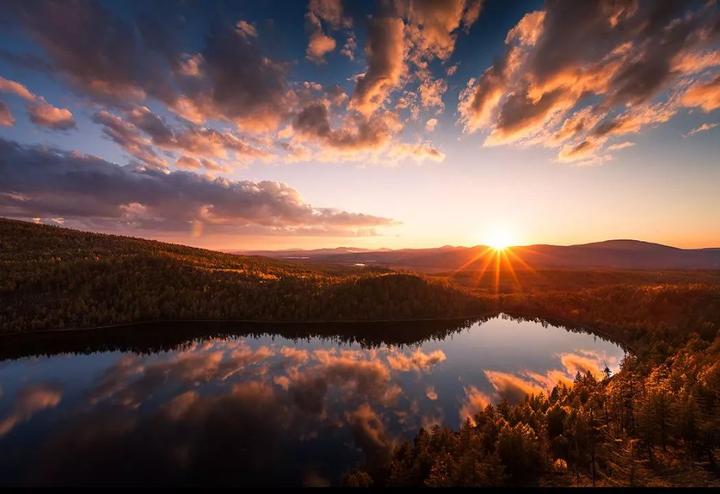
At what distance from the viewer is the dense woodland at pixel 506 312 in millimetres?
20234

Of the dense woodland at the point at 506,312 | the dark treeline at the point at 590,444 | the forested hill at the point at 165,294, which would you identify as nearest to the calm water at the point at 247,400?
the dark treeline at the point at 590,444

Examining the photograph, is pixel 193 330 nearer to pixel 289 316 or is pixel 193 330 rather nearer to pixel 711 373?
pixel 289 316

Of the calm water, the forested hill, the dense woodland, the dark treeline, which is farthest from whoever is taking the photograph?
the forested hill

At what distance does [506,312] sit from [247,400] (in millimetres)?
89605

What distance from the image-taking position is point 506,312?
346ft

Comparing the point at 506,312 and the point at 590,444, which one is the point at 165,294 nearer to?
the point at 590,444

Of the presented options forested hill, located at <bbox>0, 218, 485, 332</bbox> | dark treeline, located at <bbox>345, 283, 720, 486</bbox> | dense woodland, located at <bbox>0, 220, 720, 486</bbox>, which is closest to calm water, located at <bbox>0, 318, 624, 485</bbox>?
dark treeline, located at <bbox>345, 283, 720, 486</bbox>

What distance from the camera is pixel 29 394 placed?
135 ft

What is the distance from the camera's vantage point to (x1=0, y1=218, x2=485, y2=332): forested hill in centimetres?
7250

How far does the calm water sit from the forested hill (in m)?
14.4

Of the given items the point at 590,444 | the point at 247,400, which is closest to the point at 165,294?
the point at 247,400

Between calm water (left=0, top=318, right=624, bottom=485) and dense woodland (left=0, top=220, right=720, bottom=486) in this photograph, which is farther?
calm water (left=0, top=318, right=624, bottom=485)

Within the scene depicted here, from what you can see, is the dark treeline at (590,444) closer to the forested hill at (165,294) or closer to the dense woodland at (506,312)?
the dense woodland at (506,312)

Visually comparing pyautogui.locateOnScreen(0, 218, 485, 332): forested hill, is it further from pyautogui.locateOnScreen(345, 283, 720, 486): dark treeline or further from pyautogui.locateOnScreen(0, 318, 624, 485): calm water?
pyautogui.locateOnScreen(345, 283, 720, 486): dark treeline
